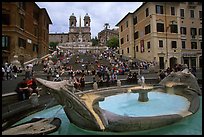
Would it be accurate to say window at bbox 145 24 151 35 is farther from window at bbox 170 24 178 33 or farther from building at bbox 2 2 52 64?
building at bbox 2 2 52 64

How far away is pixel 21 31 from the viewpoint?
109ft

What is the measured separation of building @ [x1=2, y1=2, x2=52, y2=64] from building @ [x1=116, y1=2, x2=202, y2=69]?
22104 millimetres

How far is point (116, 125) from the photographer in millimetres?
6367

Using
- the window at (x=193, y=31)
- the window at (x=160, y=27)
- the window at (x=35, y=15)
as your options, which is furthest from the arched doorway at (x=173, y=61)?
the window at (x=35, y=15)

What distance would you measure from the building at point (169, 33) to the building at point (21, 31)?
22104 millimetres

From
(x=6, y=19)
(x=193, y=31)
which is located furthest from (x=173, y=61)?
(x=6, y=19)

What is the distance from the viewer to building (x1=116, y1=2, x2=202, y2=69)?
3747 centimetres

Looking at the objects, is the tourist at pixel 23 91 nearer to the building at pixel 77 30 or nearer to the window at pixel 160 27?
the window at pixel 160 27

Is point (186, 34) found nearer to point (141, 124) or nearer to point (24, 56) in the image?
point (24, 56)

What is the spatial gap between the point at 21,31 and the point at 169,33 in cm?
2725

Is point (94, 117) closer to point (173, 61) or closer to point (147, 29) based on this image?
point (147, 29)

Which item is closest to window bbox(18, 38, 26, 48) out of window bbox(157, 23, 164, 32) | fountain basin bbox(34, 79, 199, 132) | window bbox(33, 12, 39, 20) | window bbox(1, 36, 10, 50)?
window bbox(1, 36, 10, 50)

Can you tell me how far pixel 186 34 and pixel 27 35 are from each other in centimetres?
3108

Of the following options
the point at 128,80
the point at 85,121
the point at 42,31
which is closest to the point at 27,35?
the point at 42,31
